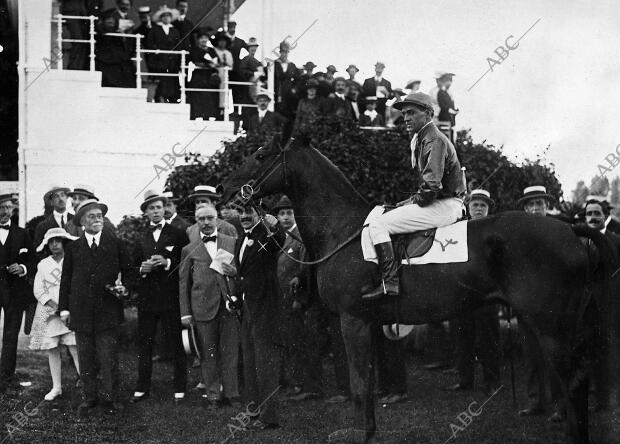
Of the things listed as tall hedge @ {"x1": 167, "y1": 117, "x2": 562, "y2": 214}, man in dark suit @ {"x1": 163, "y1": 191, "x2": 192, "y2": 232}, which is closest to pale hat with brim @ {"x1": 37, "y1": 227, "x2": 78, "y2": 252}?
man in dark suit @ {"x1": 163, "y1": 191, "x2": 192, "y2": 232}

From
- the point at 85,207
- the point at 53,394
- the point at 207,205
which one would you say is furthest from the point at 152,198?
the point at 53,394

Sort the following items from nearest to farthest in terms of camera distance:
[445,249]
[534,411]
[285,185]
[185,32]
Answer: [445,249] → [285,185] → [534,411] → [185,32]

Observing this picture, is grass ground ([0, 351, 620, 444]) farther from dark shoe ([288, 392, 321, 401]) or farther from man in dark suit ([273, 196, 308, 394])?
man in dark suit ([273, 196, 308, 394])

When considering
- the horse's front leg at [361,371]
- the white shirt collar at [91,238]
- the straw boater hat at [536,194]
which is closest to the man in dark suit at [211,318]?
the white shirt collar at [91,238]

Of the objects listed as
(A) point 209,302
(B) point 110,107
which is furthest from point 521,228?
(B) point 110,107

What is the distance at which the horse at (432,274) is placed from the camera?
650 cm

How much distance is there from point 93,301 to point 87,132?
5.97 m

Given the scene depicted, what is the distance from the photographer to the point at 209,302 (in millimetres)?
8812

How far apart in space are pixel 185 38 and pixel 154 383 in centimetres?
698

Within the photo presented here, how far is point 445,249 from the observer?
688cm

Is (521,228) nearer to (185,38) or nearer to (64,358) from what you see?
(64,358)

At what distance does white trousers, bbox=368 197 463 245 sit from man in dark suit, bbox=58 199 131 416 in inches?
118

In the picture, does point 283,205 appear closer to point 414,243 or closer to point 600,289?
point 414,243

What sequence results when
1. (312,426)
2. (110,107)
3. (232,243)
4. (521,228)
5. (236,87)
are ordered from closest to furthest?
(521,228), (312,426), (232,243), (110,107), (236,87)
